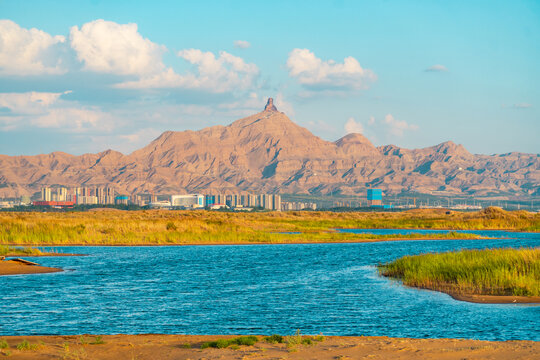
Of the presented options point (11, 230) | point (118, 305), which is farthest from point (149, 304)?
point (11, 230)

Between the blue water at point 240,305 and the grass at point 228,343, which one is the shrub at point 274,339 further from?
the blue water at point 240,305

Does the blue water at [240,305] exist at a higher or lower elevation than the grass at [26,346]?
lower

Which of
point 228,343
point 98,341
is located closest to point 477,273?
point 228,343

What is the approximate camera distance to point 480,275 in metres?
35.4

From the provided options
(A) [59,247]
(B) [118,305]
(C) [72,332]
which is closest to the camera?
(C) [72,332]

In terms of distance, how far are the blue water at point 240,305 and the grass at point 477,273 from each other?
1.73 meters

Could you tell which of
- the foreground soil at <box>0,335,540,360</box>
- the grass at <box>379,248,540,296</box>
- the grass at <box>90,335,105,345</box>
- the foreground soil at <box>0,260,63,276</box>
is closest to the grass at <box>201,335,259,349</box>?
the foreground soil at <box>0,335,540,360</box>

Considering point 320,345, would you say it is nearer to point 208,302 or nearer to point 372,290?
point 208,302

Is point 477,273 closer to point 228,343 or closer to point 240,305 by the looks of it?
point 240,305

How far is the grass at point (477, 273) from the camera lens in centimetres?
3247

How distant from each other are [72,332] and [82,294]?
9626 millimetres

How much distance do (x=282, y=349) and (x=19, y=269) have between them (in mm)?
29266

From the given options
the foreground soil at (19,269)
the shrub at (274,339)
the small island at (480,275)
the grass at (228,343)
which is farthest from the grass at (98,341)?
the foreground soil at (19,269)

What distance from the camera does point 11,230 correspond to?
72125mm
